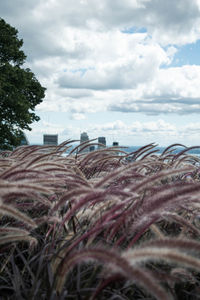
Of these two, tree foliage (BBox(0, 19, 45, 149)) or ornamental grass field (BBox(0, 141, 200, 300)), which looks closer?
ornamental grass field (BBox(0, 141, 200, 300))

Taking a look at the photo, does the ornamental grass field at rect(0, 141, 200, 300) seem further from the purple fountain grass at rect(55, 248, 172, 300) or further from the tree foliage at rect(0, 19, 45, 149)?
the tree foliage at rect(0, 19, 45, 149)

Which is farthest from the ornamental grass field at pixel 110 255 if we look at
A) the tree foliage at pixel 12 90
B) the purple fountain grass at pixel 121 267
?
the tree foliage at pixel 12 90

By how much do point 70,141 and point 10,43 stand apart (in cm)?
2687

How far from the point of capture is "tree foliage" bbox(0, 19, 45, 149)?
26.6 m

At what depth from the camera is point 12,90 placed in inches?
1063

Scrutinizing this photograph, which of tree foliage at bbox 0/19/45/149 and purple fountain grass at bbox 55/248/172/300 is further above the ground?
tree foliage at bbox 0/19/45/149

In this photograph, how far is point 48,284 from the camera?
3.64 feet

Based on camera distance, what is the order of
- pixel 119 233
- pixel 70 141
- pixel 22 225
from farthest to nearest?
pixel 70 141 → pixel 22 225 → pixel 119 233

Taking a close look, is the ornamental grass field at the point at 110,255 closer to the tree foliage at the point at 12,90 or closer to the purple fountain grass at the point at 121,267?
the purple fountain grass at the point at 121,267

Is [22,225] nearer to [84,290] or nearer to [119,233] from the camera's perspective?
[119,233]

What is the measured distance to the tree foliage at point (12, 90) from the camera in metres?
26.6

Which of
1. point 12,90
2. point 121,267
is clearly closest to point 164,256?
point 121,267

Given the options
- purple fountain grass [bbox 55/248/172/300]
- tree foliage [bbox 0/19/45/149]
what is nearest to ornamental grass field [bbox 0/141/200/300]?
purple fountain grass [bbox 55/248/172/300]

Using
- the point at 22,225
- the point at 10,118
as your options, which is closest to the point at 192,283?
the point at 22,225
